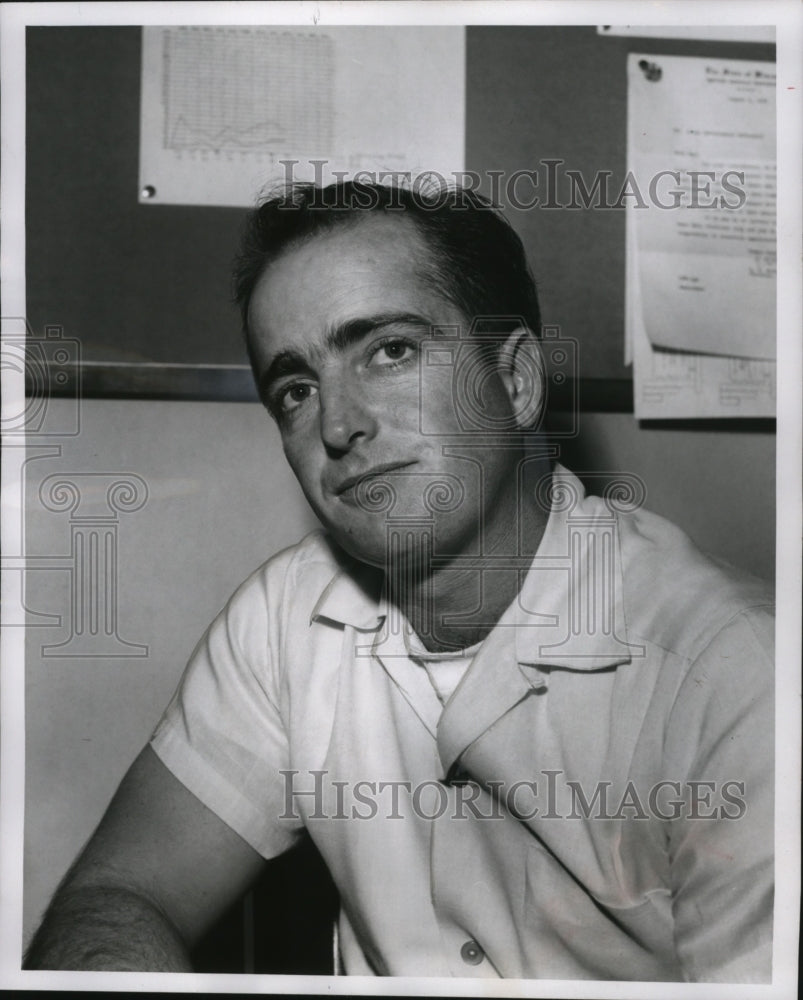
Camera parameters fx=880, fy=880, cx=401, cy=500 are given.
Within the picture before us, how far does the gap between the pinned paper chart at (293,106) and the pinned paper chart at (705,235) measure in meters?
0.15

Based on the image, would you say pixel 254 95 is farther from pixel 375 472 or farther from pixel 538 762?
pixel 538 762

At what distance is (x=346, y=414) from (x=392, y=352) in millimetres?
58

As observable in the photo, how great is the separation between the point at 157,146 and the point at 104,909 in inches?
23.4

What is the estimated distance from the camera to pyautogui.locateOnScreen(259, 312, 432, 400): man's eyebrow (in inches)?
25.7

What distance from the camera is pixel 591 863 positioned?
0.65 metres

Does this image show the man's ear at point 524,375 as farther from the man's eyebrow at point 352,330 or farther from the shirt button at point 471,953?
the shirt button at point 471,953

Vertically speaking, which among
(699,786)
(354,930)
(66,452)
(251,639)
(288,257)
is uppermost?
(288,257)

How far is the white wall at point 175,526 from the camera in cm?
69

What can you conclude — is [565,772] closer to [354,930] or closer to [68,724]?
[354,930]

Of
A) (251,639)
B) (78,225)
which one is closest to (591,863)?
(251,639)

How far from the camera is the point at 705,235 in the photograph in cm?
69

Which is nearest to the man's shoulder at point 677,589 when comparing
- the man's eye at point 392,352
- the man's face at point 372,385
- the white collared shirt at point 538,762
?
the white collared shirt at point 538,762

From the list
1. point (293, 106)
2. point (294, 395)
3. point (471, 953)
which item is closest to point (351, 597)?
point (294, 395)

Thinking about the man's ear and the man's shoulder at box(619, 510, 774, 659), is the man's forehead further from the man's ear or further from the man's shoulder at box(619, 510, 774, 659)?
the man's shoulder at box(619, 510, 774, 659)
